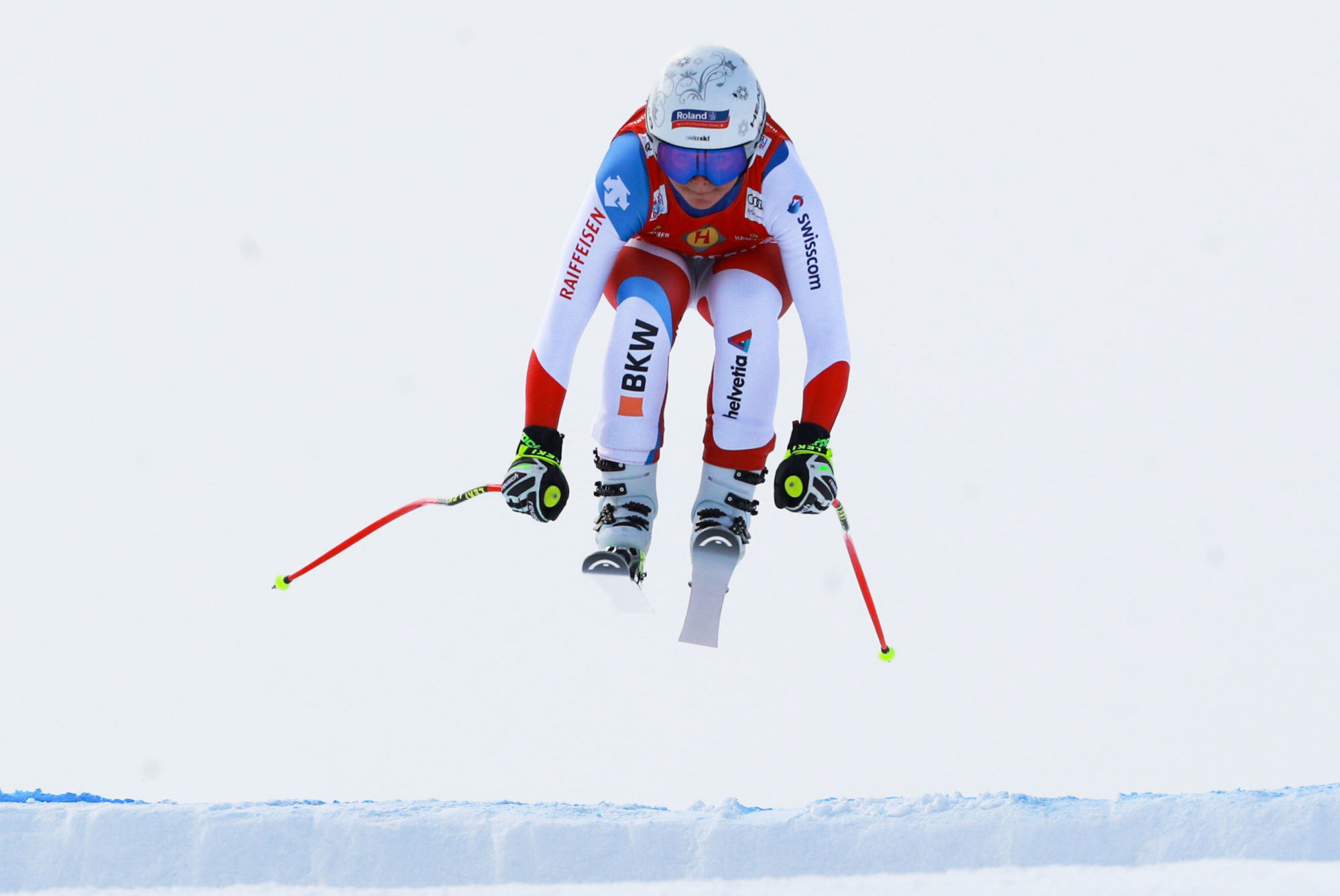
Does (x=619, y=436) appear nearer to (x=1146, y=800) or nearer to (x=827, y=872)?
(x=827, y=872)

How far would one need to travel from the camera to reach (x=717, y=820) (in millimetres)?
3783

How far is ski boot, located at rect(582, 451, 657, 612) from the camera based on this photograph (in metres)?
4.87

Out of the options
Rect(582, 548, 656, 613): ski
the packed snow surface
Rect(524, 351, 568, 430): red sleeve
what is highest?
Rect(524, 351, 568, 430): red sleeve

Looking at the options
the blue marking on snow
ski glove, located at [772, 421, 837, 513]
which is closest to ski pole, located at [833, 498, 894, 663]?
ski glove, located at [772, 421, 837, 513]

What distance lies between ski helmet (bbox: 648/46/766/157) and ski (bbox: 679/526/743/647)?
1.40m

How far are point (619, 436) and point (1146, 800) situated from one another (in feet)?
7.07

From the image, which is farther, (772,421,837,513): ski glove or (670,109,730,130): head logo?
(772,421,837,513): ski glove

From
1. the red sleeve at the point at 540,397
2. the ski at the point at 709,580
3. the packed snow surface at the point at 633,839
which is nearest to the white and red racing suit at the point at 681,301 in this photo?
the red sleeve at the point at 540,397

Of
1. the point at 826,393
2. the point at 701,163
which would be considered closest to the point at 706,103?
the point at 701,163

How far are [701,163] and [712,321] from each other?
0.64 meters

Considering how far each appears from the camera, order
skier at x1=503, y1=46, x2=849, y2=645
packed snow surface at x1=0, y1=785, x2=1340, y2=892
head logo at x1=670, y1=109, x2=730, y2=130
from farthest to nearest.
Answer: skier at x1=503, y1=46, x2=849, y2=645 < head logo at x1=670, y1=109, x2=730, y2=130 < packed snow surface at x1=0, y1=785, x2=1340, y2=892

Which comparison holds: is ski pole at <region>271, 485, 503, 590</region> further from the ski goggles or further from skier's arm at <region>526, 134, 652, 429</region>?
the ski goggles

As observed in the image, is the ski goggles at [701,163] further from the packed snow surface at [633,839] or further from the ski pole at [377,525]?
the packed snow surface at [633,839]

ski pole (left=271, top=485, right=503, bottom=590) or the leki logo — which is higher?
the leki logo
